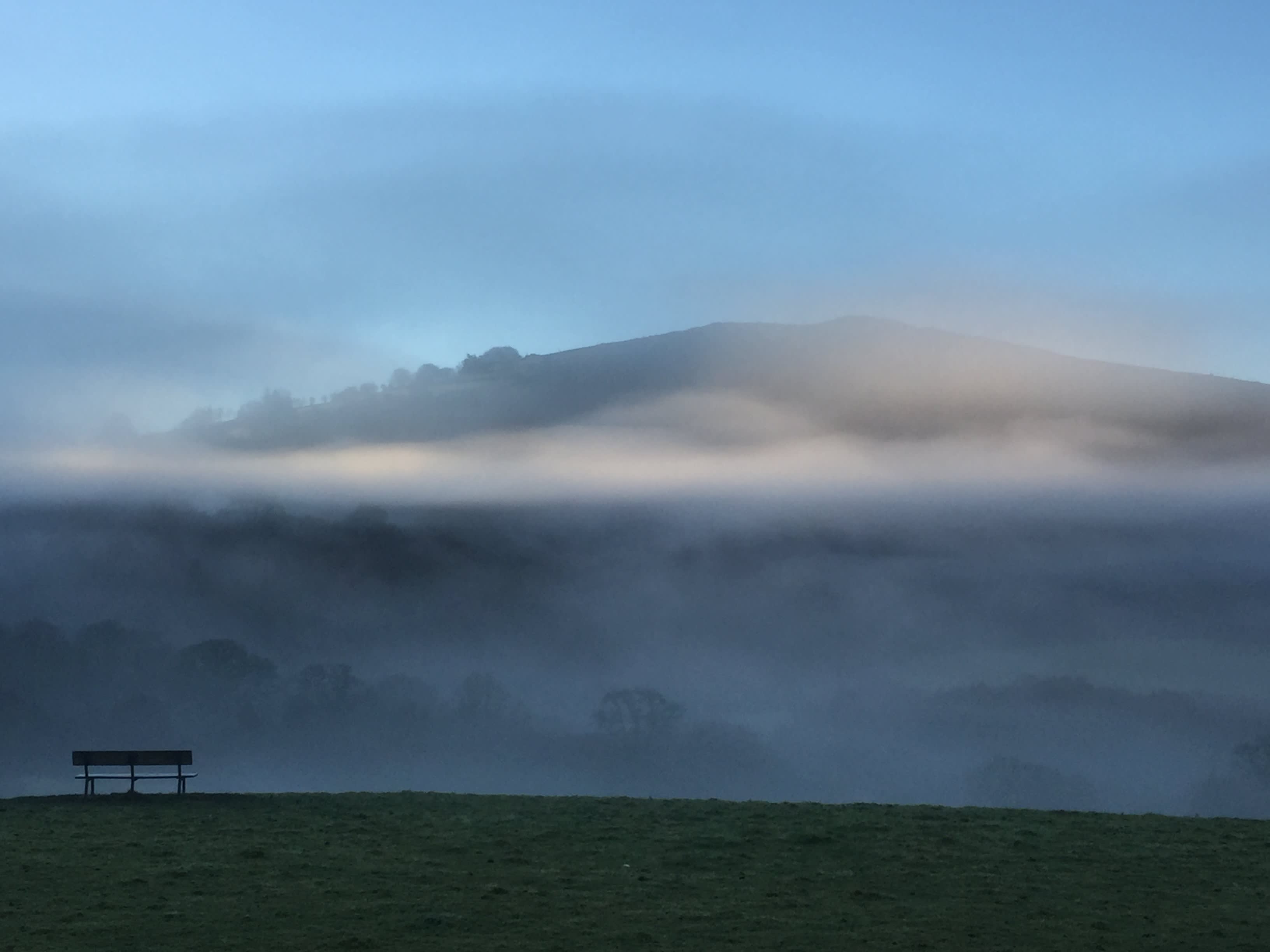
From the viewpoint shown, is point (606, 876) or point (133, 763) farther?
point (133, 763)

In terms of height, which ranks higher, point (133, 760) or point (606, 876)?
point (133, 760)

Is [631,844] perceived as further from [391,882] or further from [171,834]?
[171,834]

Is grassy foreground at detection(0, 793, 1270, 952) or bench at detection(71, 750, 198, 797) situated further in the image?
bench at detection(71, 750, 198, 797)

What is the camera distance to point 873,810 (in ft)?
79.0

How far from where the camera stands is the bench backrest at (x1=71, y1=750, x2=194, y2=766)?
26141 millimetres

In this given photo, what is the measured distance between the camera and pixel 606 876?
19.2m

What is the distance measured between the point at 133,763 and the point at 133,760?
0.08 m

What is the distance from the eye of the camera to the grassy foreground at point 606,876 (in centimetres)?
1622

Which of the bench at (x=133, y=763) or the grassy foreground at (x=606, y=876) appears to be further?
the bench at (x=133, y=763)

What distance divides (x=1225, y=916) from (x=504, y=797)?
42.8 ft

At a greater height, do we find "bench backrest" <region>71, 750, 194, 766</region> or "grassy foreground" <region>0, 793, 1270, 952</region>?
"bench backrest" <region>71, 750, 194, 766</region>

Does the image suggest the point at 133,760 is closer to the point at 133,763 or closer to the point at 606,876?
the point at 133,763

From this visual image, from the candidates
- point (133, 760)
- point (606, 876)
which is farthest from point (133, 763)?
point (606, 876)

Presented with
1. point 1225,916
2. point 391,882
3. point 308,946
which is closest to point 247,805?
point 391,882
